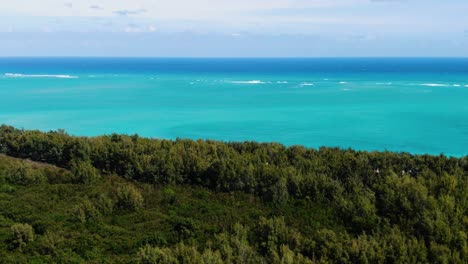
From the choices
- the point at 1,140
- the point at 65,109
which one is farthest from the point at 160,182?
the point at 65,109

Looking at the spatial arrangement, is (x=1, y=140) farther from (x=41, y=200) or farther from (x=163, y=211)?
(x=163, y=211)

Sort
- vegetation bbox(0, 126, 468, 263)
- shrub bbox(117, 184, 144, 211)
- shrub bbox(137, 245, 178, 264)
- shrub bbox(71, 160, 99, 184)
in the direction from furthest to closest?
shrub bbox(71, 160, 99, 184)
shrub bbox(117, 184, 144, 211)
vegetation bbox(0, 126, 468, 263)
shrub bbox(137, 245, 178, 264)

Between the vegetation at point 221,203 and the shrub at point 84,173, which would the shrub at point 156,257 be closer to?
the vegetation at point 221,203

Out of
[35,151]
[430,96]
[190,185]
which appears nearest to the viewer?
[190,185]

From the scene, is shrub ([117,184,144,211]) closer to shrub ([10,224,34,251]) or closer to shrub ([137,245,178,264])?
shrub ([10,224,34,251])

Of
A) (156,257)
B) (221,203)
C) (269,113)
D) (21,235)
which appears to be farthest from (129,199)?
(269,113)

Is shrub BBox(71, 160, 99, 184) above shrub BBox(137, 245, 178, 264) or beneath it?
above

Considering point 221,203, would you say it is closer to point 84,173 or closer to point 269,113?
point 84,173

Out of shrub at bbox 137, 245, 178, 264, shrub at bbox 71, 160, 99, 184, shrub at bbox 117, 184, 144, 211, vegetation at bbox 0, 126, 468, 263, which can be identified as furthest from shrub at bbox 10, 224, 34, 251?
shrub at bbox 71, 160, 99, 184
